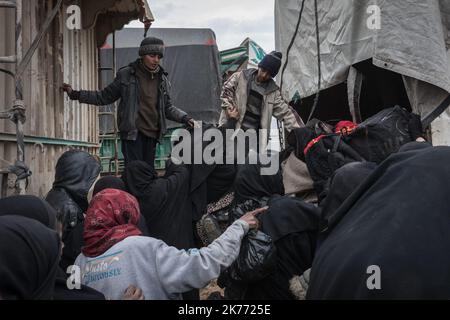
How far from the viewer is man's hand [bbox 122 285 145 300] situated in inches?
75.3

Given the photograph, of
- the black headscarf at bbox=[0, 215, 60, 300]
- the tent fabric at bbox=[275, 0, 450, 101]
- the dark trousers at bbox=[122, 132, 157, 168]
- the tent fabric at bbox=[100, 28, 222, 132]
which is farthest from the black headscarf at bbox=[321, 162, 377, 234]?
the tent fabric at bbox=[100, 28, 222, 132]

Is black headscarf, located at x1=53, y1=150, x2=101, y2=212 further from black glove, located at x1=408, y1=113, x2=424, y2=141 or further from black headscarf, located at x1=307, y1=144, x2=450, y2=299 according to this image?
black glove, located at x1=408, y1=113, x2=424, y2=141

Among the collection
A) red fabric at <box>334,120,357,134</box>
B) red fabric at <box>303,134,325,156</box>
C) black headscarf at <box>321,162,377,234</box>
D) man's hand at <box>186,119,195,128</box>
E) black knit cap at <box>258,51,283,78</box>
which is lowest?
black headscarf at <box>321,162,377,234</box>

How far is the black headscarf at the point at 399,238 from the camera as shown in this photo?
4.44ft

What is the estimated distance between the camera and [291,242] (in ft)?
8.18

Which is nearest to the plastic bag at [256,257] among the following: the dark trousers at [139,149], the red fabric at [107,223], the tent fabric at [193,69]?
the red fabric at [107,223]

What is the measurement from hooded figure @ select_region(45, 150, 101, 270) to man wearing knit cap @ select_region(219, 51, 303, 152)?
60.8 inches

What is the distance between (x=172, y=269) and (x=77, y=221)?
45.1 inches

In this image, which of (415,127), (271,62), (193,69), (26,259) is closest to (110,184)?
(26,259)

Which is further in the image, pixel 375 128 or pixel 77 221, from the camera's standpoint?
pixel 375 128

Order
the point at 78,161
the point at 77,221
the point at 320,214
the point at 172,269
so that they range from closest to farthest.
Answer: the point at 172,269 → the point at 320,214 → the point at 77,221 → the point at 78,161
